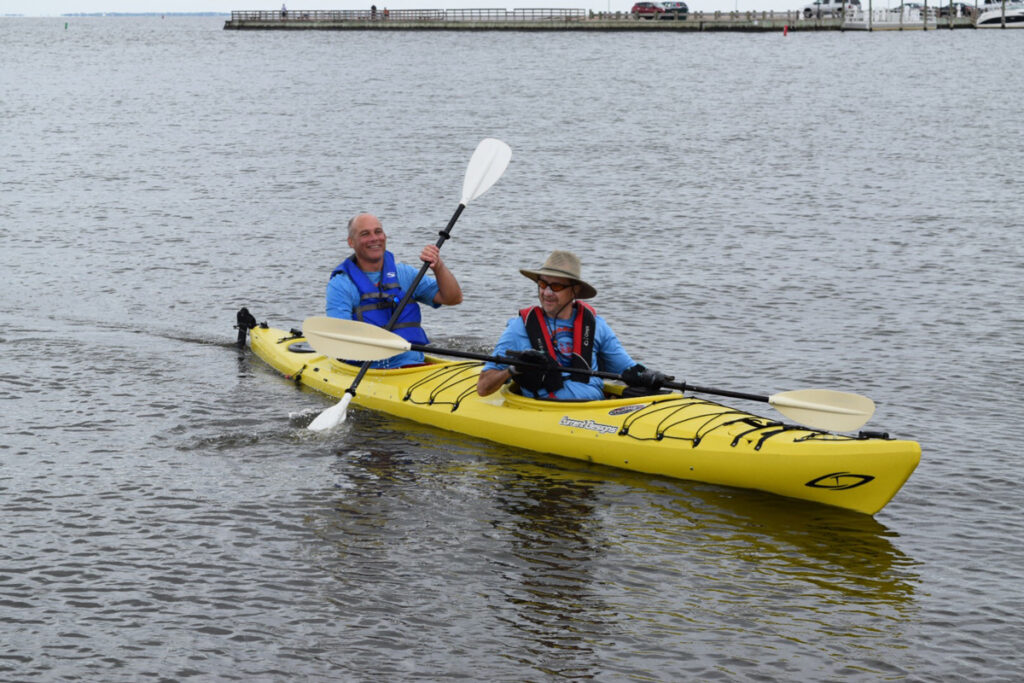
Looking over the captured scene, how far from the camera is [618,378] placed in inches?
363

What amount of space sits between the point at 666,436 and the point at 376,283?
3.14 meters

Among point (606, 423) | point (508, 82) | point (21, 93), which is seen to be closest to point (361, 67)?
point (508, 82)

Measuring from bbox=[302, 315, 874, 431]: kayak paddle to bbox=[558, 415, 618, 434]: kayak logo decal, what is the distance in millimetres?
412

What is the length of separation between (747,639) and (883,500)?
204cm

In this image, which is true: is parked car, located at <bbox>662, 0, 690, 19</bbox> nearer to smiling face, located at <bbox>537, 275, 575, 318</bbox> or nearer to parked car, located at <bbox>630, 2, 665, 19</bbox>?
parked car, located at <bbox>630, 2, 665, 19</bbox>

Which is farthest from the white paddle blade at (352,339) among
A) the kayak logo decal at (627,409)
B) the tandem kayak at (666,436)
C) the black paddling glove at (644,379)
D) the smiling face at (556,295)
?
the black paddling glove at (644,379)

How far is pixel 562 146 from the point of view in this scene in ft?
113

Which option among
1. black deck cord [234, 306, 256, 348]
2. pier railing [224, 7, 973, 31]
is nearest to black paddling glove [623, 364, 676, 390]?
black deck cord [234, 306, 256, 348]

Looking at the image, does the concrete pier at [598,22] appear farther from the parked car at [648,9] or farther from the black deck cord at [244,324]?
the black deck cord at [244,324]

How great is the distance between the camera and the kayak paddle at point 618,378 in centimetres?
873

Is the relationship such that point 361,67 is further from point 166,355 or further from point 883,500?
point 883,500

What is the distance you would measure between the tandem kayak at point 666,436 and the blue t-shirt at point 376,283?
0.20m

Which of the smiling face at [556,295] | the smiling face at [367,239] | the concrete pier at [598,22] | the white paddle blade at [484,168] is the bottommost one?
the smiling face at [556,295]

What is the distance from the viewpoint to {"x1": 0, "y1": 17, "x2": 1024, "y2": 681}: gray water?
6969 mm
